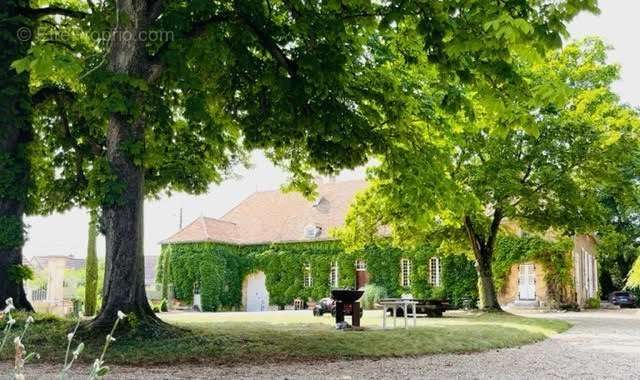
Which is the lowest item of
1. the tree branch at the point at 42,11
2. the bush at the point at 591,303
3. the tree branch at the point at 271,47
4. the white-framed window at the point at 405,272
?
the bush at the point at 591,303

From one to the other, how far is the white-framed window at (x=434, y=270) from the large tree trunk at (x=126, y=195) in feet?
91.4

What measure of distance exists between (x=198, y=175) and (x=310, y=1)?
8507mm

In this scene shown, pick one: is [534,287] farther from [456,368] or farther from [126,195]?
[126,195]

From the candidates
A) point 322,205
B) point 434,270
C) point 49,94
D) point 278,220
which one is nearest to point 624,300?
point 434,270

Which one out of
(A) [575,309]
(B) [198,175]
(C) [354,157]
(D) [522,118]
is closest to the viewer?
(D) [522,118]

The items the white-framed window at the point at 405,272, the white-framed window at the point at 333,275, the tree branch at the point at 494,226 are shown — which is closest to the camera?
the tree branch at the point at 494,226

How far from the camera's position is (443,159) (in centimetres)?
1432

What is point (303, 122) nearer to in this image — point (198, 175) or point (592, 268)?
point (198, 175)

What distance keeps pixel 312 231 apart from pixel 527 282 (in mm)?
13759

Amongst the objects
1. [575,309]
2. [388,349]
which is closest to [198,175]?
[388,349]

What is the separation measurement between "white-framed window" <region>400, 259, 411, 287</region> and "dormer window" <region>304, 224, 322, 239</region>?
5.97m

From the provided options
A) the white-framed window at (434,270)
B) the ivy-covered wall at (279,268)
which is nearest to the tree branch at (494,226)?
the ivy-covered wall at (279,268)

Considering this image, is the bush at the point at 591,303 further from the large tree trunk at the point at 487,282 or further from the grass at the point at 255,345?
the grass at the point at 255,345

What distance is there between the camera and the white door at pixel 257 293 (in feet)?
138
